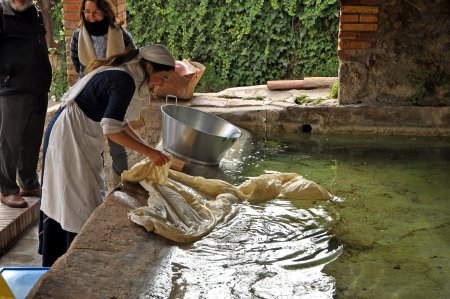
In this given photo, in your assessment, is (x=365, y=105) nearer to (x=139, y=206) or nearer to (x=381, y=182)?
(x=381, y=182)

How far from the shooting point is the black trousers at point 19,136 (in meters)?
5.66

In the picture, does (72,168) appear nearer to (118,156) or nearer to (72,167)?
(72,167)

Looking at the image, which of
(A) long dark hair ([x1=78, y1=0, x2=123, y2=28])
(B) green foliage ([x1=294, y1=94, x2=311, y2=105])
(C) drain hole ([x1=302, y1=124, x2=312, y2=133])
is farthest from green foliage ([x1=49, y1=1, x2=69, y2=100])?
(A) long dark hair ([x1=78, y1=0, x2=123, y2=28])

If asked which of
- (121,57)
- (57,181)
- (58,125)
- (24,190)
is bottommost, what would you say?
(24,190)

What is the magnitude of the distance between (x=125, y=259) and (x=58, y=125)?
3.20ft

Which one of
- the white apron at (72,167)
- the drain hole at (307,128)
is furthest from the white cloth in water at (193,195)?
the drain hole at (307,128)

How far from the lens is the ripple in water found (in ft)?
12.3

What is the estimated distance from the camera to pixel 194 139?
228 inches

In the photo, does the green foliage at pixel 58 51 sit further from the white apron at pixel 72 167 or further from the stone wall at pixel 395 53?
the white apron at pixel 72 167

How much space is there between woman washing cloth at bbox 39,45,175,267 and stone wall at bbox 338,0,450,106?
139 inches

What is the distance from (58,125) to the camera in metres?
4.19

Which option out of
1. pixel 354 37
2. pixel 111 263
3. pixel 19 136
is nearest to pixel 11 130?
pixel 19 136

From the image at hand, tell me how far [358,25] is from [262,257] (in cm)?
366

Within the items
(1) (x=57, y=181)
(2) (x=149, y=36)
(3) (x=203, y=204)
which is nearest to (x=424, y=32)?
(3) (x=203, y=204)
